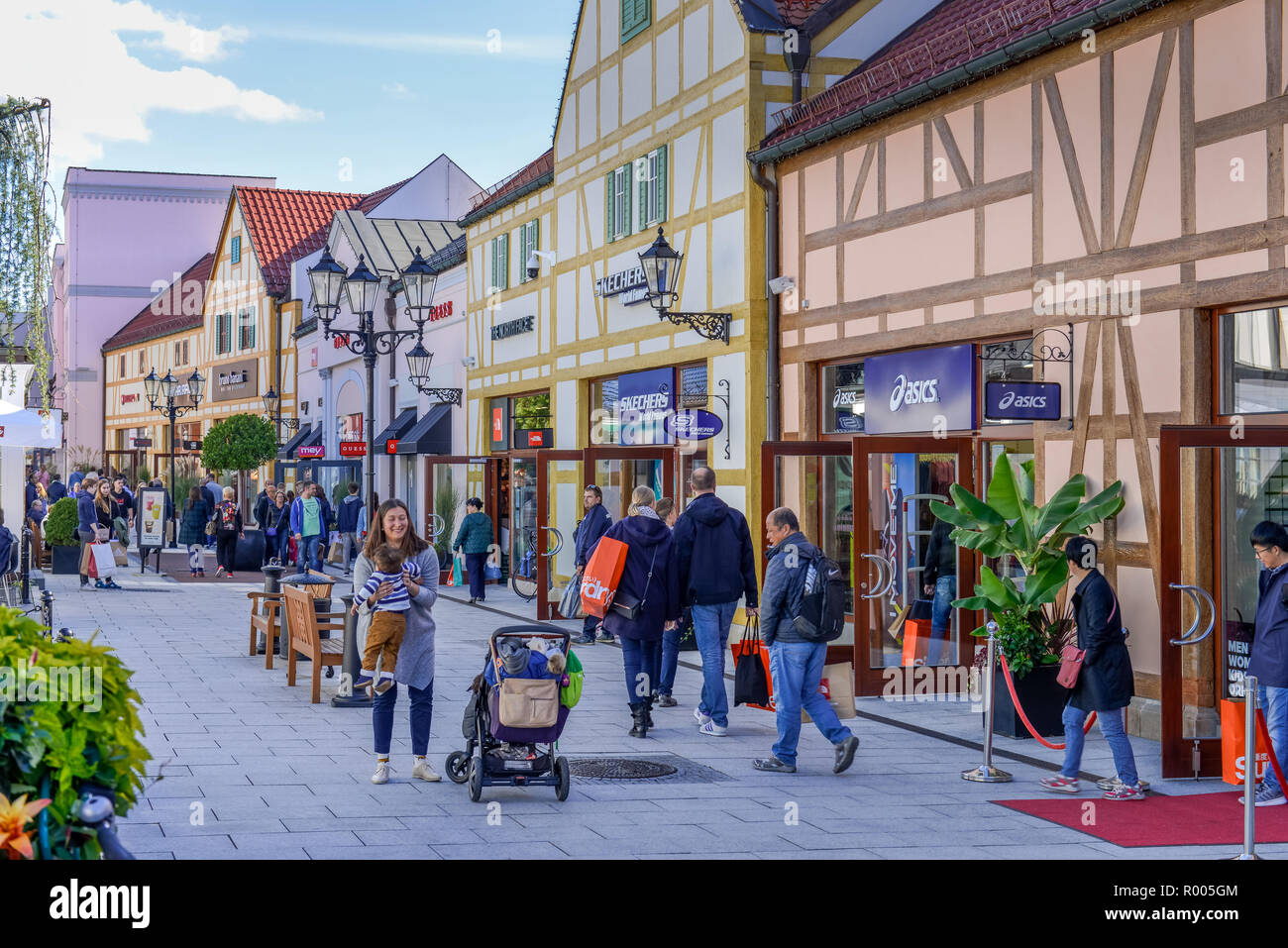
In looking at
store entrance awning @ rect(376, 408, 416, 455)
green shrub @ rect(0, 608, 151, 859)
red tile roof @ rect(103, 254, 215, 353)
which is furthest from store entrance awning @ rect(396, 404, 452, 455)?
red tile roof @ rect(103, 254, 215, 353)

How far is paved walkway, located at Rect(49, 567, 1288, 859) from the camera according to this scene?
769 centimetres

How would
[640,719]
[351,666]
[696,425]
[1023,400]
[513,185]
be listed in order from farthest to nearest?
[513,185]
[696,425]
[351,666]
[1023,400]
[640,719]

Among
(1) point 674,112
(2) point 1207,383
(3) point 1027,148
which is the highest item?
(1) point 674,112

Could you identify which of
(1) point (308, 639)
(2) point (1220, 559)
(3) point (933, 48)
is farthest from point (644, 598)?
(3) point (933, 48)

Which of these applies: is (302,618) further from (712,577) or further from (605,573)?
(712,577)

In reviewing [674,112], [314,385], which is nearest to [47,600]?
[674,112]

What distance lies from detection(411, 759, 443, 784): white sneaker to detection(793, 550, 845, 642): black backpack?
250cm

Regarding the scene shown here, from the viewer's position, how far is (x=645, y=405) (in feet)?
68.9

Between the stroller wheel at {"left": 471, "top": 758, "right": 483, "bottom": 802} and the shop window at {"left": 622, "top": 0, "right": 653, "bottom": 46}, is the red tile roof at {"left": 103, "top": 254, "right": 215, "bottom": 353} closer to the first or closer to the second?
the shop window at {"left": 622, "top": 0, "right": 653, "bottom": 46}

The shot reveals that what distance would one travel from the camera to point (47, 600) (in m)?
11.4

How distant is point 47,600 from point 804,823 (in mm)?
6233

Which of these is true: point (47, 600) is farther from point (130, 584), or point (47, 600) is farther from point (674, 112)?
point (130, 584)

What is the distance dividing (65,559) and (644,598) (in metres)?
18.9

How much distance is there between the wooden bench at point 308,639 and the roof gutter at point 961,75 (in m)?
7.02
